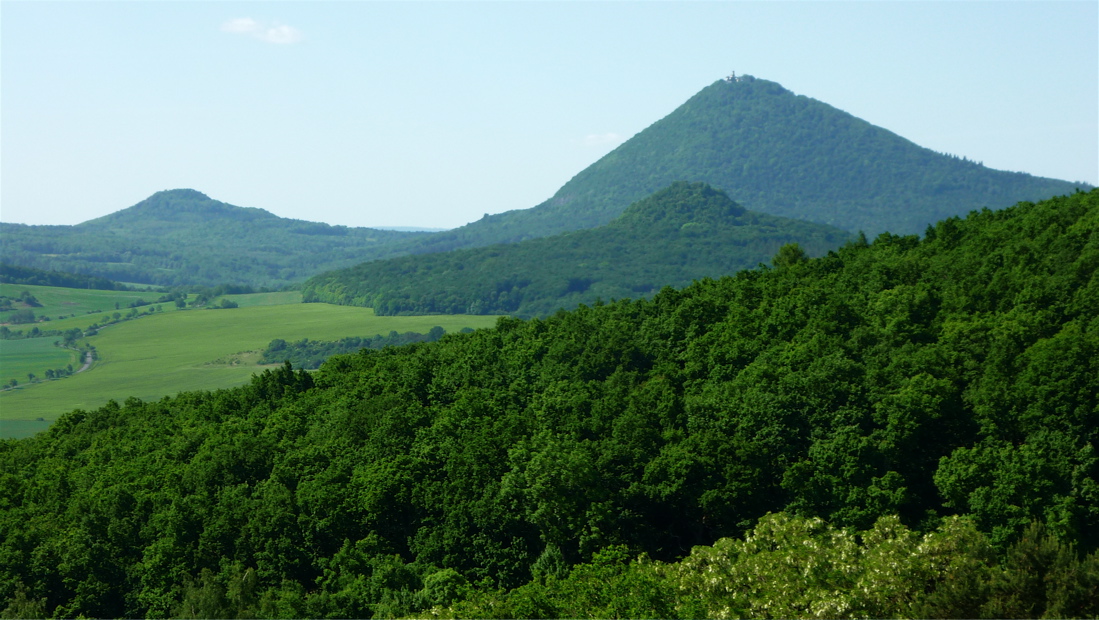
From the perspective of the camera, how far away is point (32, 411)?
166500 millimetres

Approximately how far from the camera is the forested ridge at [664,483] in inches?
1411

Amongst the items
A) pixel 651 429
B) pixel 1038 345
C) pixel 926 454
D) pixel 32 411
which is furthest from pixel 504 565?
pixel 32 411

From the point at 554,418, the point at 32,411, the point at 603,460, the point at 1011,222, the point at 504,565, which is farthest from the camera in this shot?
the point at 32,411

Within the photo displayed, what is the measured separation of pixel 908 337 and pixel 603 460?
20.5 metres

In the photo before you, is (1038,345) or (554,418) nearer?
(1038,345)

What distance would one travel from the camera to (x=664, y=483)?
48344mm

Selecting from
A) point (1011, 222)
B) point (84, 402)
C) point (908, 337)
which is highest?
point (1011, 222)

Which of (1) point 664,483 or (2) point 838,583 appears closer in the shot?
(2) point 838,583

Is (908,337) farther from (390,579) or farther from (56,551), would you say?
(56,551)

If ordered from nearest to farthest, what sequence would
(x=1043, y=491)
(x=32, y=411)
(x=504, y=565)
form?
(x=1043, y=491) < (x=504, y=565) < (x=32, y=411)

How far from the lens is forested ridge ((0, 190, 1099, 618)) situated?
35.8 metres

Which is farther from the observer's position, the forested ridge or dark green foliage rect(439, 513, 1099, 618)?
the forested ridge

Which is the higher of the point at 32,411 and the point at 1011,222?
the point at 1011,222

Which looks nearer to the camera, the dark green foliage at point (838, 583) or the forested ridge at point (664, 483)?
the dark green foliage at point (838, 583)
